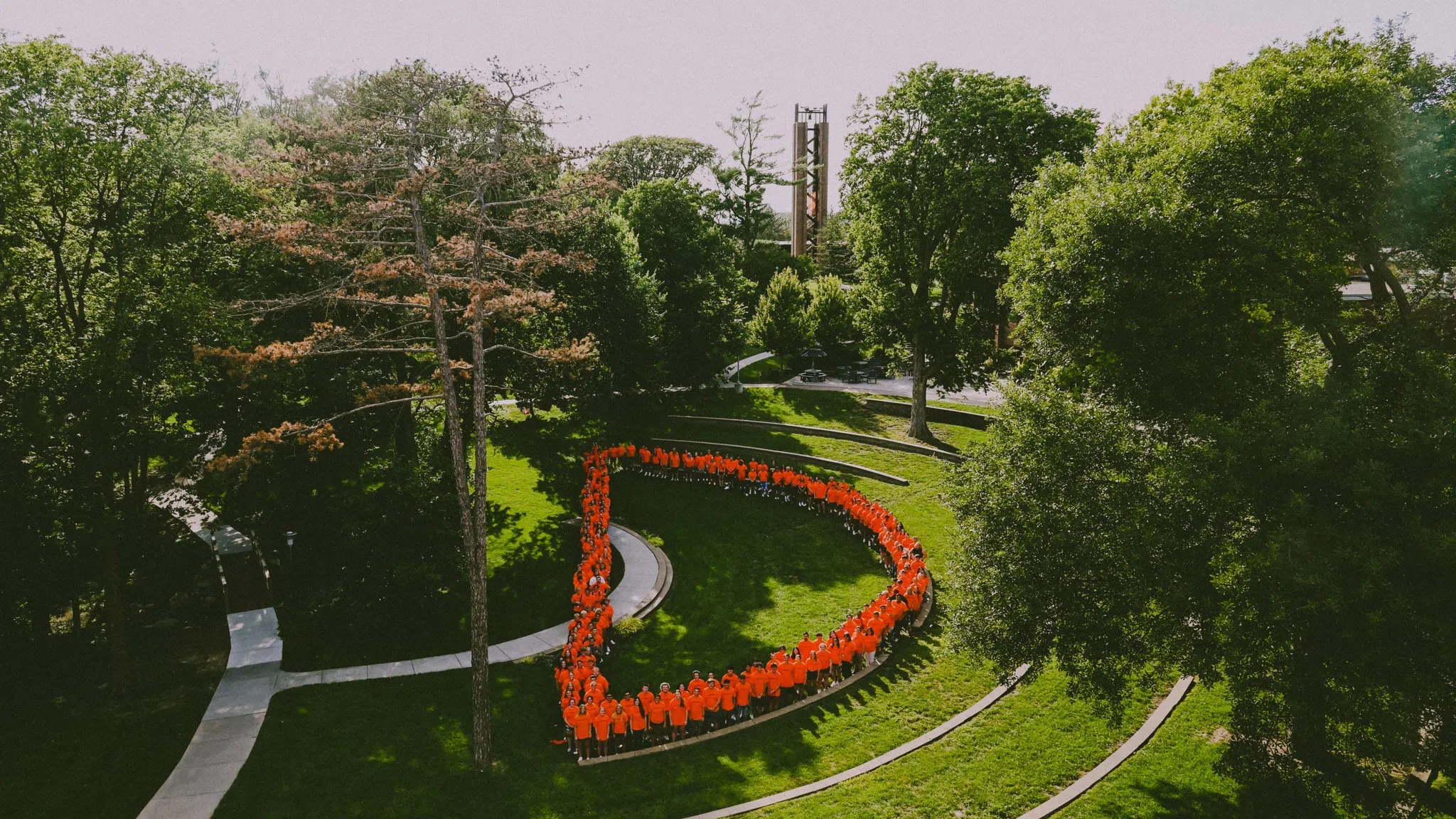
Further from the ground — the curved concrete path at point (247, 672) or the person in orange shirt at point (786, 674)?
the person in orange shirt at point (786, 674)

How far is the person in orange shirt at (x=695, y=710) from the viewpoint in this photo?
13.5 metres

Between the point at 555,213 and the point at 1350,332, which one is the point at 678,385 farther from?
the point at 1350,332

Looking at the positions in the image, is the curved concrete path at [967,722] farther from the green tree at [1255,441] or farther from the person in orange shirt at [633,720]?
the person in orange shirt at [633,720]

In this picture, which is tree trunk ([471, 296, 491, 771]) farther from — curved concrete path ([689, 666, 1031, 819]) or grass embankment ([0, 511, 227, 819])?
grass embankment ([0, 511, 227, 819])

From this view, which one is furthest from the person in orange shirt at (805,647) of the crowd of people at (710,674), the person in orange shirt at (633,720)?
the person in orange shirt at (633,720)

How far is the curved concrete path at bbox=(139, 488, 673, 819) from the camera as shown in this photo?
1230 centimetres

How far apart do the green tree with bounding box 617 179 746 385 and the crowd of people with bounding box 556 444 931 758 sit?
534 inches

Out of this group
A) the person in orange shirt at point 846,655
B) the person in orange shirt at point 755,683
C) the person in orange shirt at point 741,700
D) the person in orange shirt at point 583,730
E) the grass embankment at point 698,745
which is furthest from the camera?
the person in orange shirt at point 846,655

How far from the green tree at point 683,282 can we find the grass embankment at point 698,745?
1701cm

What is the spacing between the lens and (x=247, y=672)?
51.7 ft

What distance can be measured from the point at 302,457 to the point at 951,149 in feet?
75.0

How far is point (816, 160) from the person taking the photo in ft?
191

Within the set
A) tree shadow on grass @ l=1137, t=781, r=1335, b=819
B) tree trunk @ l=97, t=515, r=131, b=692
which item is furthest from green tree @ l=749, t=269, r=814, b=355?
tree shadow on grass @ l=1137, t=781, r=1335, b=819

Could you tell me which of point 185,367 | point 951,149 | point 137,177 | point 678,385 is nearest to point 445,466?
point 185,367
